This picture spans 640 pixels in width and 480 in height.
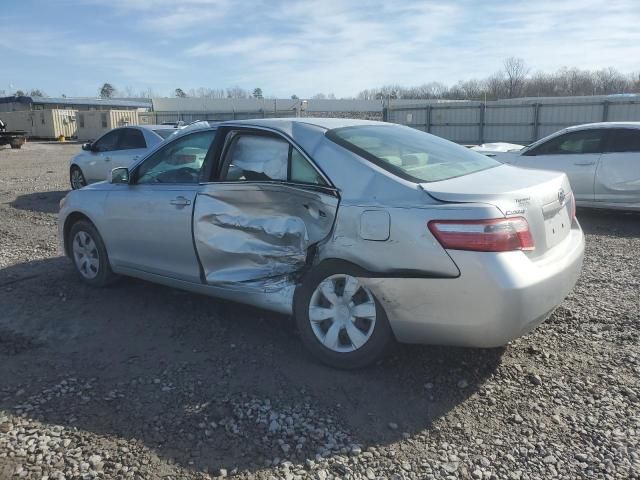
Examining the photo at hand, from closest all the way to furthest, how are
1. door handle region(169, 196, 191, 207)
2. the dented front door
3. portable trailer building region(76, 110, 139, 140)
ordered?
the dented front door < door handle region(169, 196, 191, 207) < portable trailer building region(76, 110, 139, 140)

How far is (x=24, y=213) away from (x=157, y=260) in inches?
268

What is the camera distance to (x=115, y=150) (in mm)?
11773

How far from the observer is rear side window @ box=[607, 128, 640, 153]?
827 cm

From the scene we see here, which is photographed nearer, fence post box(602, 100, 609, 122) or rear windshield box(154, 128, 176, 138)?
rear windshield box(154, 128, 176, 138)

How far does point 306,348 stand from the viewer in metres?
3.93

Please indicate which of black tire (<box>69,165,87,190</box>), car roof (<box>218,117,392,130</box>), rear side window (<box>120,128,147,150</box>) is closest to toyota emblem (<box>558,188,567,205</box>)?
car roof (<box>218,117,392,130</box>)

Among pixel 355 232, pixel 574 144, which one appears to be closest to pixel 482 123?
pixel 574 144

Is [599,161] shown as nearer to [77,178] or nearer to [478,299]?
[478,299]

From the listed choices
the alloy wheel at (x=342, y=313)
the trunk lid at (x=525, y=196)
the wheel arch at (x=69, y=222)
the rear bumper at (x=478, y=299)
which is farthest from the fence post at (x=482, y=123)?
the alloy wheel at (x=342, y=313)

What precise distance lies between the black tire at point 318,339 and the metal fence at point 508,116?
20.9m

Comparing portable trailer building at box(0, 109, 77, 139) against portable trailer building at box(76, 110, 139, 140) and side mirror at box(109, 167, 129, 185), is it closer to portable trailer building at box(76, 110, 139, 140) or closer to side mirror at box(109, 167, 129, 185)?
portable trailer building at box(76, 110, 139, 140)

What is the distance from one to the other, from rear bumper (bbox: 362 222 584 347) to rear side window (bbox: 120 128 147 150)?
9108 mm

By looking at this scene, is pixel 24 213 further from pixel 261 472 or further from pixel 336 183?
pixel 261 472

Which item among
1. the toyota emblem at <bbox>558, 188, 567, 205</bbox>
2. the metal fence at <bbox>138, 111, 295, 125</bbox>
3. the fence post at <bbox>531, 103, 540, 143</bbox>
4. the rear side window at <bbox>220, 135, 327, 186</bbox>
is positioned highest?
the metal fence at <bbox>138, 111, 295, 125</bbox>
